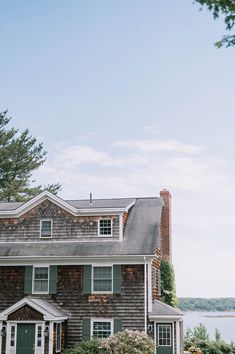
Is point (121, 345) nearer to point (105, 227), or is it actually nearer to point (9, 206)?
point (105, 227)

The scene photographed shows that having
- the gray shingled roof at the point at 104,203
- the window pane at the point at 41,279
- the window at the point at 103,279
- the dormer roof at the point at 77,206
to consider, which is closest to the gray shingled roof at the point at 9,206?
the dormer roof at the point at 77,206

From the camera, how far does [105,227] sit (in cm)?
2677

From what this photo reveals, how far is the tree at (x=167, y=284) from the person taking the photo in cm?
2895

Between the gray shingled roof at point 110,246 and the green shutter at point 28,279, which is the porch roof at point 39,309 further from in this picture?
the gray shingled roof at point 110,246

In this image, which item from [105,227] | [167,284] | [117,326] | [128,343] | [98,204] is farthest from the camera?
[167,284]

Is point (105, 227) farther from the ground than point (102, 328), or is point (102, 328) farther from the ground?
point (105, 227)

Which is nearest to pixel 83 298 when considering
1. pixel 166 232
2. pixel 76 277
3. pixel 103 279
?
pixel 76 277

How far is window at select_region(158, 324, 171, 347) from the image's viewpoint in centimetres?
2480

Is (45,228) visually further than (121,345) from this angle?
Yes

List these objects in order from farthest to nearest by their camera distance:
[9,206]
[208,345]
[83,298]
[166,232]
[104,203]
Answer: [9,206], [208,345], [166,232], [104,203], [83,298]

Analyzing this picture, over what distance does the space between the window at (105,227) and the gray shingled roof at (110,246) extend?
512mm

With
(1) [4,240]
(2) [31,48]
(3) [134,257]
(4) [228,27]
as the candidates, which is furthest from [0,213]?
(4) [228,27]

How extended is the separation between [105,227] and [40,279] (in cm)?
399

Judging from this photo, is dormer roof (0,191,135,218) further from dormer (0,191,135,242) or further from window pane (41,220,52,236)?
window pane (41,220,52,236)
